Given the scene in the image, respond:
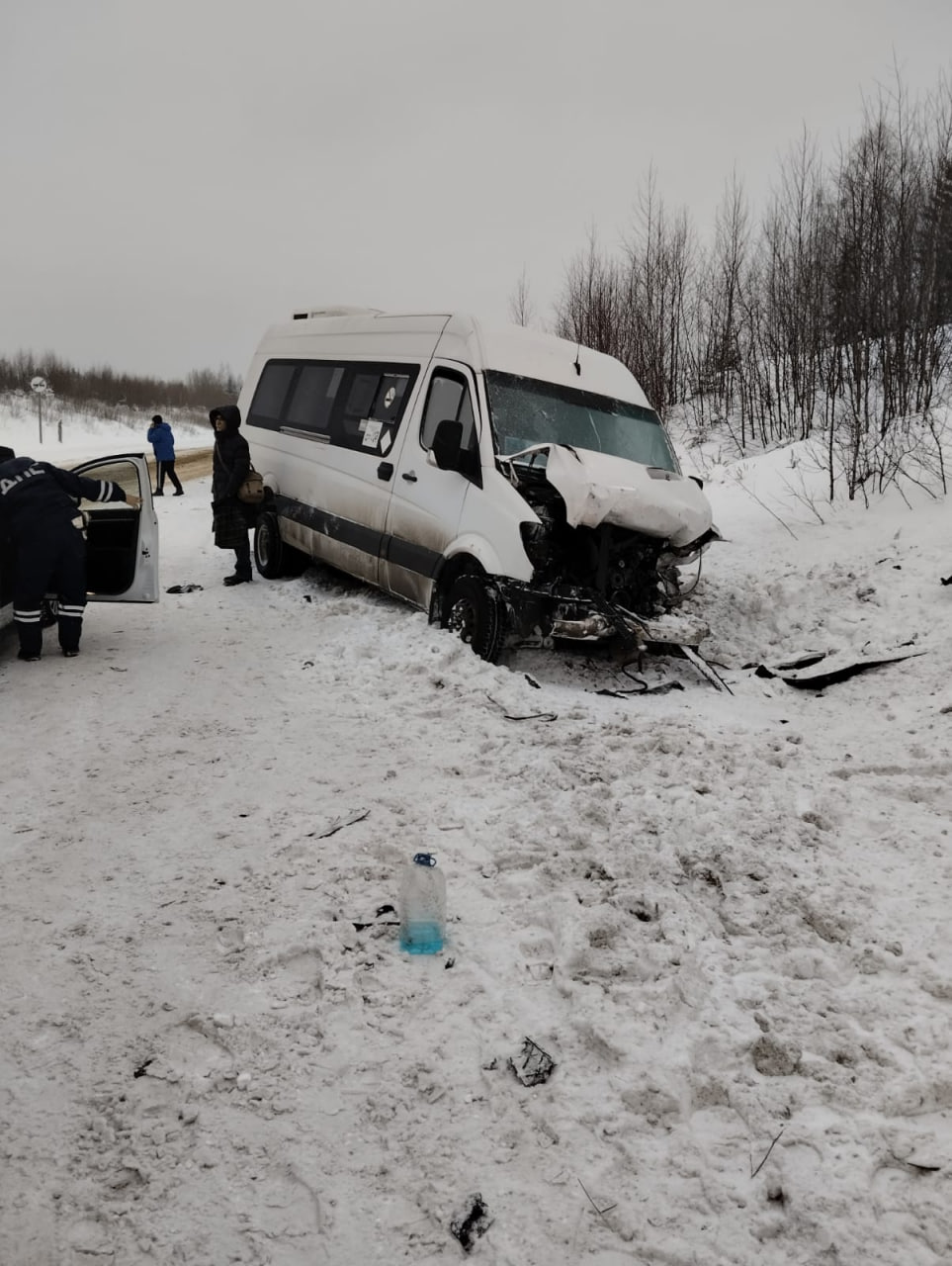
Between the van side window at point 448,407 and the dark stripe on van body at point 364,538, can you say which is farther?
the dark stripe on van body at point 364,538

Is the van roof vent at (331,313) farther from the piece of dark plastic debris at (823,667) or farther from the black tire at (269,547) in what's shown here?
the piece of dark plastic debris at (823,667)

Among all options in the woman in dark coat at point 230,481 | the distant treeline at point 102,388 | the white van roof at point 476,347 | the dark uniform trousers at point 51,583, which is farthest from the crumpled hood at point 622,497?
the distant treeline at point 102,388

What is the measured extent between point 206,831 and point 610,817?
1.81 meters

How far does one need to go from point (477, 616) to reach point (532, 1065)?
389cm

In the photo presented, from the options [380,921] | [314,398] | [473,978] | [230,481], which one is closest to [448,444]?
[314,398]

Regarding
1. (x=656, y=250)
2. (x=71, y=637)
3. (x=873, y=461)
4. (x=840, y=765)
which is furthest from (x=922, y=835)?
(x=656, y=250)

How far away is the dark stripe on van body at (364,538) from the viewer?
6.75 m

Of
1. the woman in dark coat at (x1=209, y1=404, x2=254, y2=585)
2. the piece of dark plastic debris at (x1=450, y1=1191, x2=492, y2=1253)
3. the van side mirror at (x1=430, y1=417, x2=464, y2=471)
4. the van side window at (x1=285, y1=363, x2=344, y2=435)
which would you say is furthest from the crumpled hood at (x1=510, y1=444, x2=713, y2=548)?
the piece of dark plastic debris at (x1=450, y1=1191, x2=492, y2=1253)

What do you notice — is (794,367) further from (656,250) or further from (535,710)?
(535,710)

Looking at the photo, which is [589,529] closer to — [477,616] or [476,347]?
[477,616]

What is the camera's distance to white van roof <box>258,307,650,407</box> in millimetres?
6766

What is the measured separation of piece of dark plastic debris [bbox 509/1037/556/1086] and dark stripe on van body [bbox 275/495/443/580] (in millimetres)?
4397

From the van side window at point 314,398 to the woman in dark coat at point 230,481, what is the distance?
0.56m

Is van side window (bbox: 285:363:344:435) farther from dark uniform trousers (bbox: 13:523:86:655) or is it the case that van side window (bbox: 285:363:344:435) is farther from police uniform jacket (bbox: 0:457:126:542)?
dark uniform trousers (bbox: 13:523:86:655)
